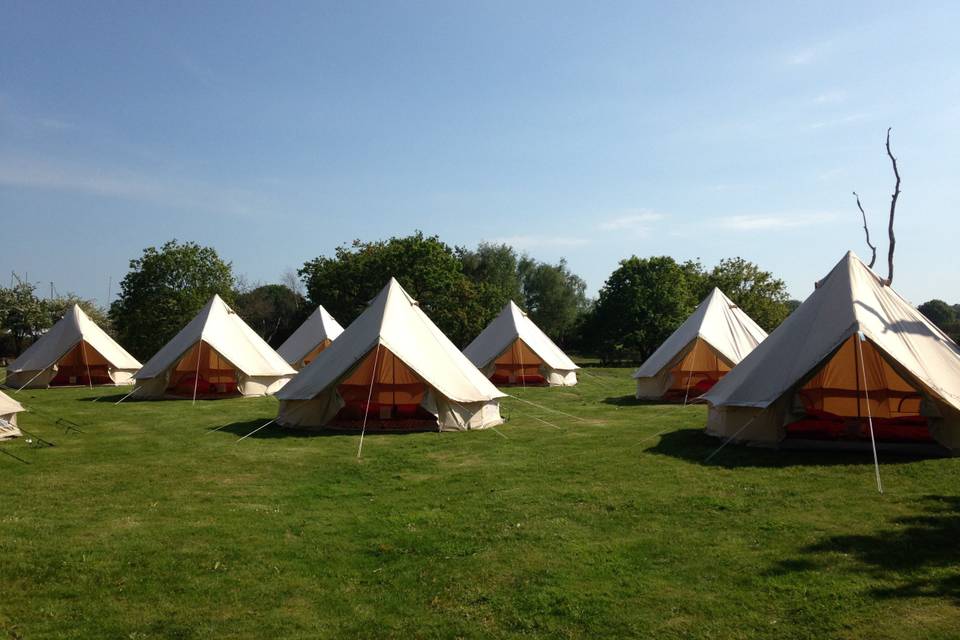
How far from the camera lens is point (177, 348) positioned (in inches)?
797

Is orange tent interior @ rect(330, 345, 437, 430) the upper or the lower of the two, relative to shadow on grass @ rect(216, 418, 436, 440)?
upper

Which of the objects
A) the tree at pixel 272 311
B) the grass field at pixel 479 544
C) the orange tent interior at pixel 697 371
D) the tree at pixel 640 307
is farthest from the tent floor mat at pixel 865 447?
the tree at pixel 272 311

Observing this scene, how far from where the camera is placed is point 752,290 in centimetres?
4756

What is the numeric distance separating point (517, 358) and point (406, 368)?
37.2ft

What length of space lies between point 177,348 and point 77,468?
36.0ft

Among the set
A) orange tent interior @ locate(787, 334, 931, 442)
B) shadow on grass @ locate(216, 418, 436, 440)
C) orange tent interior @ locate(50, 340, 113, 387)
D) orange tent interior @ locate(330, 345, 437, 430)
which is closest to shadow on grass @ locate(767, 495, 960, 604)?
orange tent interior @ locate(787, 334, 931, 442)

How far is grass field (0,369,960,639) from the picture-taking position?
4637 mm

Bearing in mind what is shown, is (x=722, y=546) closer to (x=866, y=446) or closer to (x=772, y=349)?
(x=866, y=446)

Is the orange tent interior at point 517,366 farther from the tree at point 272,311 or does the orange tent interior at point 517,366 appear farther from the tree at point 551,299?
the tree at point 551,299

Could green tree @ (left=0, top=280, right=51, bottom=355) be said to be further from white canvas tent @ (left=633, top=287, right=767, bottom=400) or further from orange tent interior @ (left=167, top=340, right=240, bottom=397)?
white canvas tent @ (left=633, top=287, right=767, bottom=400)

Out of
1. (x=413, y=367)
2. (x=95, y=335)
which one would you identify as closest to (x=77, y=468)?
(x=413, y=367)

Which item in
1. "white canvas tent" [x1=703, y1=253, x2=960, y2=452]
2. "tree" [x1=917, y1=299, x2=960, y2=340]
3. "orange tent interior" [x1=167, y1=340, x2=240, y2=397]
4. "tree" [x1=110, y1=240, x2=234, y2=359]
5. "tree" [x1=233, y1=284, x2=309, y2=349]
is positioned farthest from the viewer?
"tree" [x1=917, y1=299, x2=960, y2=340]

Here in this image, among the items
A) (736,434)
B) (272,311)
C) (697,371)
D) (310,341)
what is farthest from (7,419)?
(272,311)

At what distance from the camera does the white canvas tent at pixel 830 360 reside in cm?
969
